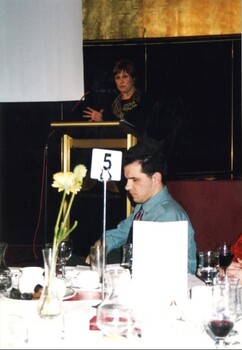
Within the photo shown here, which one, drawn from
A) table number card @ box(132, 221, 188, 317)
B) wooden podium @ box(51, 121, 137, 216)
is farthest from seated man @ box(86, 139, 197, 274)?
table number card @ box(132, 221, 188, 317)

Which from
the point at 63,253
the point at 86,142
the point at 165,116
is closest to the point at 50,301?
the point at 63,253

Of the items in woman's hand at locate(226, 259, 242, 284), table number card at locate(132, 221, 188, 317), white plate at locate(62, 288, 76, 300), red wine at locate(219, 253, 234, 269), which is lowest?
white plate at locate(62, 288, 76, 300)

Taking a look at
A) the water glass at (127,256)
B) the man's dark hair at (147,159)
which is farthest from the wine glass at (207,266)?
the man's dark hair at (147,159)

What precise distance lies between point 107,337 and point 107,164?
77 cm

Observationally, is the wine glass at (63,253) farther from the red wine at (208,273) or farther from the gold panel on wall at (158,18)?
the gold panel on wall at (158,18)

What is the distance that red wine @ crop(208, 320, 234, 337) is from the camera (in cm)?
119

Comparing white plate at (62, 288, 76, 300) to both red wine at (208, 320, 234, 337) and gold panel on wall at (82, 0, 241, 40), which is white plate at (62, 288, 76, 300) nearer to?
red wine at (208, 320, 234, 337)

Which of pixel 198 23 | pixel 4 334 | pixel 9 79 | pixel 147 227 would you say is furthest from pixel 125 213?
pixel 198 23

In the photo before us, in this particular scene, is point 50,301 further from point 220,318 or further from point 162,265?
point 220,318

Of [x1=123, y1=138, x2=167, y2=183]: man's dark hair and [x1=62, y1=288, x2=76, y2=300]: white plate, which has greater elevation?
[x1=123, y1=138, x2=167, y2=183]: man's dark hair

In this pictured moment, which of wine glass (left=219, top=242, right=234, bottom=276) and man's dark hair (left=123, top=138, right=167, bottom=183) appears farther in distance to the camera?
man's dark hair (left=123, top=138, right=167, bottom=183)

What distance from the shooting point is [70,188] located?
1.43 m

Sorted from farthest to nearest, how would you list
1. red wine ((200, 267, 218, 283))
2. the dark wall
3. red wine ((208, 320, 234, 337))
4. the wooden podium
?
the dark wall → the wooden podium → red wine ((200, 267, 218, 283)) → red wine ((208, 320, 234, 337))

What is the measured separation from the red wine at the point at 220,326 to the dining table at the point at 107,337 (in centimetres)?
4
